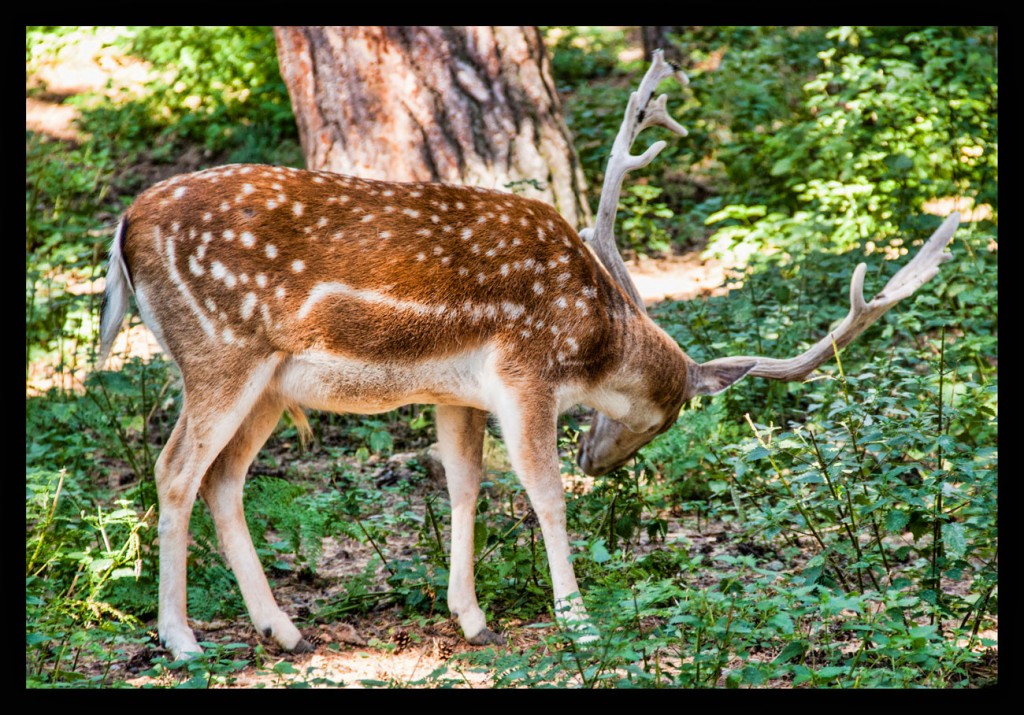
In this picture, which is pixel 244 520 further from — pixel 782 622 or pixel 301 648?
pixel 782 622

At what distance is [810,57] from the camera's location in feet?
38.5

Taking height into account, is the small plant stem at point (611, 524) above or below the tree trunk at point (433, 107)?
below

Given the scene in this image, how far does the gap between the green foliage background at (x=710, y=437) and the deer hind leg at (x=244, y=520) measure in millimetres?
193

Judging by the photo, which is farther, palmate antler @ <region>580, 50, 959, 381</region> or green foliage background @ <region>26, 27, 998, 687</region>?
palmate antler @ <region>580, 50, 959, 381</region>

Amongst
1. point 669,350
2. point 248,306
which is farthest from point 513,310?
point 248,306

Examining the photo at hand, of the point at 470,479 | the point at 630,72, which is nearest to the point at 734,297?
the point at 470,479

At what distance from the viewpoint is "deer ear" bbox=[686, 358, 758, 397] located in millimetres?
5590

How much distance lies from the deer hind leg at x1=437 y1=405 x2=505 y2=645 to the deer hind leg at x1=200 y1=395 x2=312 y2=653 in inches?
28.0

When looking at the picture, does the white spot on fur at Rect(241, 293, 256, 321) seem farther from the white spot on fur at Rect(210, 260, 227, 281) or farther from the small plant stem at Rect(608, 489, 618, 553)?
the small plant stem at Rect(608, 489, 618, 553)

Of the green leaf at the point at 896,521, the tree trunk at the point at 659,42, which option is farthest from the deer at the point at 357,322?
the tree trunk at the point at 659,42

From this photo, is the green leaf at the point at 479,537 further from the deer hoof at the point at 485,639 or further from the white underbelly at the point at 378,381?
the white underbelly at the point at 378,381

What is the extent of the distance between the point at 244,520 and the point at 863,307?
9.88ft

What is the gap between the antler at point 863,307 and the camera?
17.1ft

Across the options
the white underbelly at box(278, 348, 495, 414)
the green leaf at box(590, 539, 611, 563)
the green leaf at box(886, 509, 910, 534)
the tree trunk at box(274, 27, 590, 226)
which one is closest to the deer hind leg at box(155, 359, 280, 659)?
the white underbelly at box(278, 348, 495, 414)
